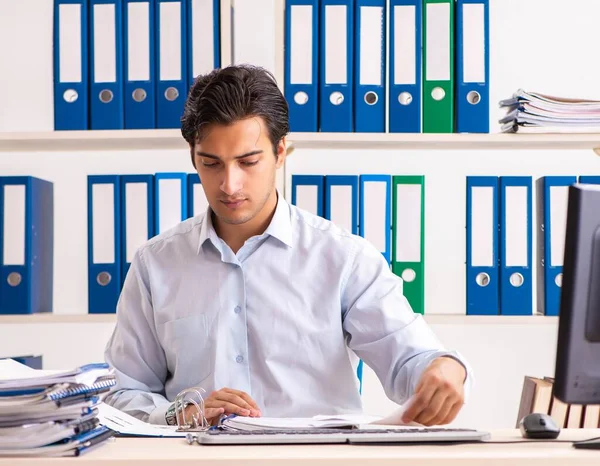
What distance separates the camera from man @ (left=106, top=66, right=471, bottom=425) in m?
1.73

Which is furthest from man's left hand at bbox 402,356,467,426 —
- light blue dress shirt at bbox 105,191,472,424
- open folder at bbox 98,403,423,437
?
light blue dress shirt at bbox 105,191,472,424

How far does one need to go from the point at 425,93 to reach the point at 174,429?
3.98ft

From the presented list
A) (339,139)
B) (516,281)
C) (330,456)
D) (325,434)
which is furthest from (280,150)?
(330,456)

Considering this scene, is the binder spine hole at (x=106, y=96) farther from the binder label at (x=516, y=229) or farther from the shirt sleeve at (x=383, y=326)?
the binder label at (x=516, y=229)

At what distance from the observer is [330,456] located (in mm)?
965

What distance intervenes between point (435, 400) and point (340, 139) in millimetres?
971

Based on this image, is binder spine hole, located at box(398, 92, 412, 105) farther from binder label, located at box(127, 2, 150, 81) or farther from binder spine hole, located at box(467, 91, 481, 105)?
binder label, located at box(127, 2, 150, 81)

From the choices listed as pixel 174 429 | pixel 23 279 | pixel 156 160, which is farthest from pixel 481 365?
pixel 174 429

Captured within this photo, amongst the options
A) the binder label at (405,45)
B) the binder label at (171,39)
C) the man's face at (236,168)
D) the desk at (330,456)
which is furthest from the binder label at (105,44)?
the desk at (330,456)

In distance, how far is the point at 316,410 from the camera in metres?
1.77

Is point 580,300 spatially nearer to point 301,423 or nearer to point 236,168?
point 301,423

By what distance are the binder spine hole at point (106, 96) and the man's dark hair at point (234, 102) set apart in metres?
0.41

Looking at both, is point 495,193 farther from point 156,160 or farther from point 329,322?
point 156,160

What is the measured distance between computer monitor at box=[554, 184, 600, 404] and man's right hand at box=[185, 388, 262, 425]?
0.57 meters
